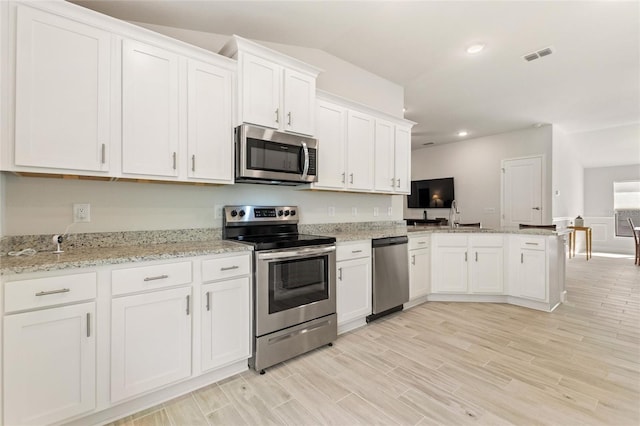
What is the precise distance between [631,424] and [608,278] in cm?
477

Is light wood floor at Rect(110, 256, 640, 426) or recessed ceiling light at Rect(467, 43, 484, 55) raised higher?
recessed ceiling light at Rect(467, 43, 484, 55)

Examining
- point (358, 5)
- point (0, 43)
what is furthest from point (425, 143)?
point (0, 43)

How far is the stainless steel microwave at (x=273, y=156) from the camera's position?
7.88 ft

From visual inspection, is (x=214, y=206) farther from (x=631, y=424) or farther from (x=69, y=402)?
(x=631, y=424)

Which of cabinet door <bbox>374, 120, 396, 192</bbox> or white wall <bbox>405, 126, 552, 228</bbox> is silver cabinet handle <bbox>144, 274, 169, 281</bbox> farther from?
white wall <bbox>405, 126, 552, 228</bbox>

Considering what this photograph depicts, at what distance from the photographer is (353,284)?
2904 millimetres

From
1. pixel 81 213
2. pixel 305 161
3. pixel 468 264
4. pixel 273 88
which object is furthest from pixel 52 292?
pixel 468 264

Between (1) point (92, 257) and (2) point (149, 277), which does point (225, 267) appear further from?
(1) point (92, 257)

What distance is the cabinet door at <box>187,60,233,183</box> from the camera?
2213 mm

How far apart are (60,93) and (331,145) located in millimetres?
2190

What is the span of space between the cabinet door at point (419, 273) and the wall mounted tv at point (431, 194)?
447 centimetres

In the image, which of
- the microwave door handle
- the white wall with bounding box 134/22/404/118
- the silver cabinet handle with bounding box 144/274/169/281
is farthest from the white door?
the silver cabinet handle with bounding box 144/274/169/281

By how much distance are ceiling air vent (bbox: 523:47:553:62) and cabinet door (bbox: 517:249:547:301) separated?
2.26 metres

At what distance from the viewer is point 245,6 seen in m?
2.39
